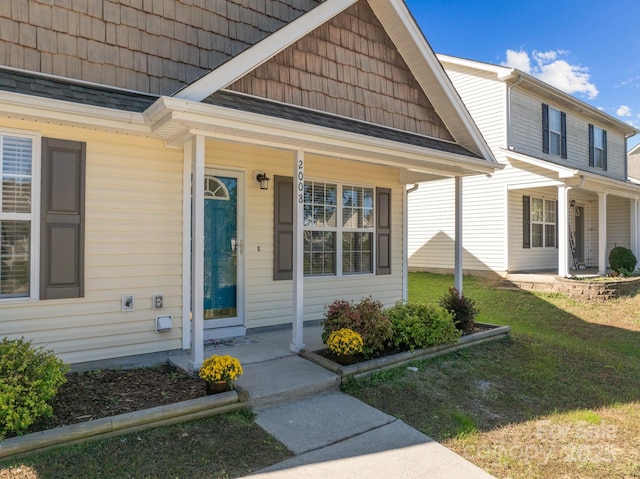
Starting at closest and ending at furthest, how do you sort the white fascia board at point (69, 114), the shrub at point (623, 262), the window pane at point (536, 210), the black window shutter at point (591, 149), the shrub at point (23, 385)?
1. the shrub at point (23, 385)
2. the white fascia board at point (69, 114)
3. the shrub at point (623, 262)
4. the window pane at point (536, 210)
5. the black window shutter at point (591, 149)

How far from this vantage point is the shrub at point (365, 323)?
5.04m

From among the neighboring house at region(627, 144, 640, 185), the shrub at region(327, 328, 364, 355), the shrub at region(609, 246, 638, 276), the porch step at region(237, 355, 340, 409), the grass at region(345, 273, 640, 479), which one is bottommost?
the grass at region(345, 273, 640, 479)

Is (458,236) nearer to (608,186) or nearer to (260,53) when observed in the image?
(260,53)

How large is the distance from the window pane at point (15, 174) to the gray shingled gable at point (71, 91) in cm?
52

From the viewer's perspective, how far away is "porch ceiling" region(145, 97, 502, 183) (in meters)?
4.05

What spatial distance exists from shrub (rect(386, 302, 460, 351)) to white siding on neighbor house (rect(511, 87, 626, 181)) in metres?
9.06

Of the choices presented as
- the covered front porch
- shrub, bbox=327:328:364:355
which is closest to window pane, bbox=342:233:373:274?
shrub, bbox=327:328:364:355

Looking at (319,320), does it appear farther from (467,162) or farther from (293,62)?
(293,62)

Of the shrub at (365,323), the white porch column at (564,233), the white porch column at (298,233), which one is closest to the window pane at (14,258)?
the white porch column at (298,233)

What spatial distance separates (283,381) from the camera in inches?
170

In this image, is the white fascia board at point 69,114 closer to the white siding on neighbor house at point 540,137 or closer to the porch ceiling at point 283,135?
the porch ceiling at point 283,135

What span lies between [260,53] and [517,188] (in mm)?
9793

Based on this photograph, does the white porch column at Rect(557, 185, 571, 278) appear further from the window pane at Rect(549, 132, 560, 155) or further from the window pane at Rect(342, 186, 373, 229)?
the window pane at Rect(342, 186, 373, 229)

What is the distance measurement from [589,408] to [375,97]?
4753mm
